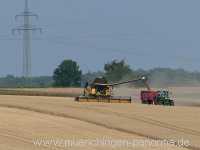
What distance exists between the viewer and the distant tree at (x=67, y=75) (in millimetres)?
184625

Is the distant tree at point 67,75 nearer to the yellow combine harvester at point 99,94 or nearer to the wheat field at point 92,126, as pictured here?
the yellow combine harvester at point 99,94

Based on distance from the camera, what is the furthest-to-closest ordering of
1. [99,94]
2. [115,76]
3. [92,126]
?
[115,76] → [99,94] → [92,126]

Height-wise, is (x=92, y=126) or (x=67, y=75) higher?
(x=67, y=75)

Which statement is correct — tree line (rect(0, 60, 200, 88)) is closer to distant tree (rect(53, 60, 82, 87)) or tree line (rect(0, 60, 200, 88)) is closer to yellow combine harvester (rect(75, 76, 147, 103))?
distant tree (rect(53, 60, 82, 87))

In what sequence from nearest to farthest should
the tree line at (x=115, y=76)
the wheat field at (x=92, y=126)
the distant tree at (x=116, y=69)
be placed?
the wheat field at (x=92, y=126), the tree line at (x=115, y=76), the distant tree at (x=116, y=69)

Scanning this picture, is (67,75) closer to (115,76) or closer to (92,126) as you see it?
(115,76)

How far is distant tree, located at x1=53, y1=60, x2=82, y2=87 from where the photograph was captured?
184625 millimetres

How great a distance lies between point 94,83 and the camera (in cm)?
6606

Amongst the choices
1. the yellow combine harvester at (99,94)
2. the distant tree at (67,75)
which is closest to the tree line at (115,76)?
the distant tree at (67,75)

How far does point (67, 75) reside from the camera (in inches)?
7367

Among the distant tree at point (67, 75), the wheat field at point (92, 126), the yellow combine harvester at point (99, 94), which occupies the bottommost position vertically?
the wheat field at point (92, 126)

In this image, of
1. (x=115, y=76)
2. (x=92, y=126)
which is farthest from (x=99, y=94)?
(x=115, y=76)

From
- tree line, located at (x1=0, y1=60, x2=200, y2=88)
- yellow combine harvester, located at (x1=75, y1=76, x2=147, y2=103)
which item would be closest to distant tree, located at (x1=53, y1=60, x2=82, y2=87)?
tree line, located at (x1=0, y1=60, x2=200, y2=88)

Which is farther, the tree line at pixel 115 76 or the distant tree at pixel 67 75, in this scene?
the distant tree at pixel 67 75
